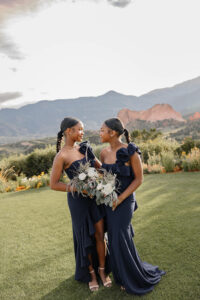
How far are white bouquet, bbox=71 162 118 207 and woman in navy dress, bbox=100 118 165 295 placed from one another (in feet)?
0.55

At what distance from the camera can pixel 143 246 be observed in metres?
4.49

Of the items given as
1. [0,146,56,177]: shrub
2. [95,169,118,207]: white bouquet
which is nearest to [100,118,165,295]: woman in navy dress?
[95,169,118,207]: white bouquet

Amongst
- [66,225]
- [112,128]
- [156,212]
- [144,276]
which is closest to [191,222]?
[156,212]

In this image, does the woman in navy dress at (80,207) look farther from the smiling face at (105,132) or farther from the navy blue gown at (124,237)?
the smiling face at (105,132)

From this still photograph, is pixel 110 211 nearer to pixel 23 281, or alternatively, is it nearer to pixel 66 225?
pixel 23 281

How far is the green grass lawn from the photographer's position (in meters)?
3.47

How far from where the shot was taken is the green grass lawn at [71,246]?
3.47 metres

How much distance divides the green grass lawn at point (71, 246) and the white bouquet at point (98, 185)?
1.29 metres

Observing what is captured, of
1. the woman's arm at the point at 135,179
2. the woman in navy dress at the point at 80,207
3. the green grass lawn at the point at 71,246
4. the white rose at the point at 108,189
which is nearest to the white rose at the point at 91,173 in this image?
the white rose at the point at 108,189

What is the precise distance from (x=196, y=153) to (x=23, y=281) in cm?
840

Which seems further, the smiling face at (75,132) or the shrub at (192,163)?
the shrub at (192,163)

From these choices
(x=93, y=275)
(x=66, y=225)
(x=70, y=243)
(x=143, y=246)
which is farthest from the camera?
(x=66, y=225)

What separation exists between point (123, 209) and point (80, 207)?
520 mm

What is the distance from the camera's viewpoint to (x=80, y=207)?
10.8 feet
